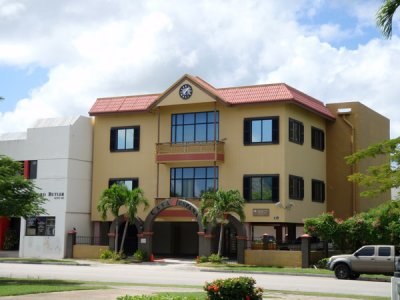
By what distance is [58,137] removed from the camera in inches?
1823

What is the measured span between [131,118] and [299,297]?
2864 cm

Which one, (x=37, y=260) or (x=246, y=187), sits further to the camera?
(x=246, y=187)

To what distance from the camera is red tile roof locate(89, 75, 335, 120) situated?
42.0 m

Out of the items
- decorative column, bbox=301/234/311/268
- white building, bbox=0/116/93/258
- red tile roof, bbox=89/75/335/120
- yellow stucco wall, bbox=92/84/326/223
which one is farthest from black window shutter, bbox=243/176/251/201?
white building, bbox=0/116/93/258

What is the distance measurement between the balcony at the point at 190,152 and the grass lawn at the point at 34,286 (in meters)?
19.3

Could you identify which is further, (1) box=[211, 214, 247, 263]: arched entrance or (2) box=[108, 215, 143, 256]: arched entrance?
(2) box=[108, 215, 143, 256]: arched entrance

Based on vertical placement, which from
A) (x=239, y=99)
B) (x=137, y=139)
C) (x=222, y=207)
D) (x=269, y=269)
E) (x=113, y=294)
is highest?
(x=239, y=99)

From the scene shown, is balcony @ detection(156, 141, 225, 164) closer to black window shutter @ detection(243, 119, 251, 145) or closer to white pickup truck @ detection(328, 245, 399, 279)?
black window shutter @ detection(243, 119, 251, 145)

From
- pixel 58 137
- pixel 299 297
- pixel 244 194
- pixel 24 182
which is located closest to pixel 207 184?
pixel 244 194

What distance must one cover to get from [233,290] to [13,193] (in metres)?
13.8

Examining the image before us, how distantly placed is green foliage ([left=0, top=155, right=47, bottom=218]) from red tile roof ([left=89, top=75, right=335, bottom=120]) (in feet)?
62.1

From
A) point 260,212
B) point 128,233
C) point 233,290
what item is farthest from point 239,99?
point 233,290

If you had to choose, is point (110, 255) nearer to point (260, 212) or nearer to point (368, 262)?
point (260, 212)

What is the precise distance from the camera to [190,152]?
43438mm
